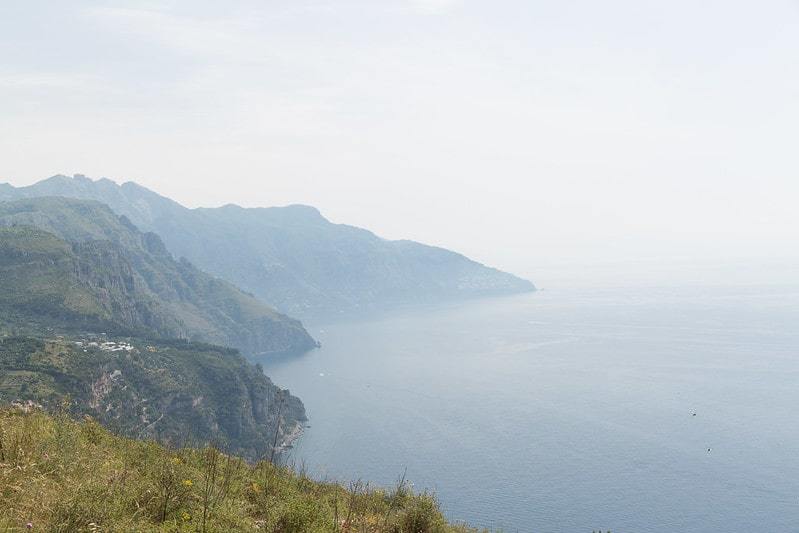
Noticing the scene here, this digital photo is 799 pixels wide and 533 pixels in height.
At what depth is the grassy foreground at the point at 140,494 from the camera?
8516mm

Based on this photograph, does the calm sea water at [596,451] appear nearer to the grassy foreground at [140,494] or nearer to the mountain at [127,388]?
the mountain at [127,388]

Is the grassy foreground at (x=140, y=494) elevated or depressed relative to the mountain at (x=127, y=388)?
elevated

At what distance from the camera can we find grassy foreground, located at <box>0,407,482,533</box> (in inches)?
335

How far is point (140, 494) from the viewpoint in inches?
397

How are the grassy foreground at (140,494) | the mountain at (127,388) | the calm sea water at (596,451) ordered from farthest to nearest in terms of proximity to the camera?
1. the mountain at (127,388)
2. the calm sea water at (596,451)
3. the grassy foreground at (140,494)

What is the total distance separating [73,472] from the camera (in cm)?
1074

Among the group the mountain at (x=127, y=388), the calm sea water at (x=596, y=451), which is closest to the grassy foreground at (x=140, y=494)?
the calm sea water at (x=596, y=451)

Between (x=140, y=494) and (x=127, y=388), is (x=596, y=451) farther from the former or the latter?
(x=127, y=388)

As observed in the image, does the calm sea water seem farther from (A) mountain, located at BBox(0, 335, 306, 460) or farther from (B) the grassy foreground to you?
(B) the grassy foreground

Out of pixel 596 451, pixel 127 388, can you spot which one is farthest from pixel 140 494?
pixel 127 388

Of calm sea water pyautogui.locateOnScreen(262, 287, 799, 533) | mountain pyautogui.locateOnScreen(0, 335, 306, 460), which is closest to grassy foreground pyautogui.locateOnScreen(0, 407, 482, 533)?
calm sea water pyautogui.locateOnScreen(262, 287, 799, 533)

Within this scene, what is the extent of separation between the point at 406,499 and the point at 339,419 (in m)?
182

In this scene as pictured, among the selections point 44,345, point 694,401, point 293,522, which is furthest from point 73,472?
point 694,401

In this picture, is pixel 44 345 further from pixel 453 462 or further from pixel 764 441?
pixel 764 441
